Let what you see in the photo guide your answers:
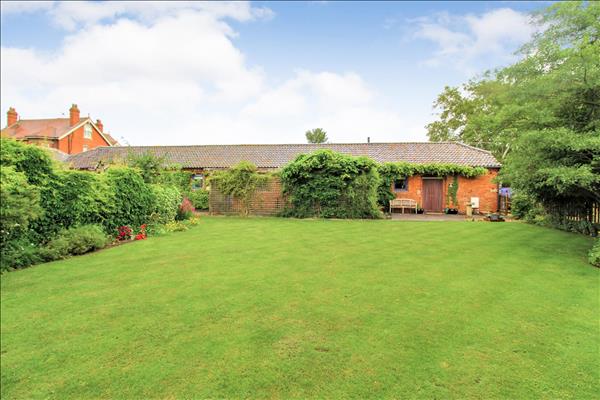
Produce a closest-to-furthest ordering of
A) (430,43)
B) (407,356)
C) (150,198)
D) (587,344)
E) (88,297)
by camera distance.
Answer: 1. (407,356)
2. (587,344)
3. (88,297)
4. (150,198)
5. (430,43)

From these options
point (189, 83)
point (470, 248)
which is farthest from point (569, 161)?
point (189, 83)

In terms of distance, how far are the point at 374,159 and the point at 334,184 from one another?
8868 mm

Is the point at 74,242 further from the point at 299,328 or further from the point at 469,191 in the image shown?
the point at 469,191

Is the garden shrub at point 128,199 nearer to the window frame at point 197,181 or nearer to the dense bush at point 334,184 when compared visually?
the dense bush at point 334,184

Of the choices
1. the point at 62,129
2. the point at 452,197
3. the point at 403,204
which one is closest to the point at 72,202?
the point at 403,204

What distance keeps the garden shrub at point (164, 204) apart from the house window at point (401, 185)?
15.0 metres

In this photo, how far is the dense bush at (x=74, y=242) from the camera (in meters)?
6.57

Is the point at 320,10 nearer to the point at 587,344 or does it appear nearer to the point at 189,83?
the point at 189,83

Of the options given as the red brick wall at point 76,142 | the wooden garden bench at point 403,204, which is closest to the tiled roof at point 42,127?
the red brick wall at point 76,142

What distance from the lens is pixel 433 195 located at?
21922 mm

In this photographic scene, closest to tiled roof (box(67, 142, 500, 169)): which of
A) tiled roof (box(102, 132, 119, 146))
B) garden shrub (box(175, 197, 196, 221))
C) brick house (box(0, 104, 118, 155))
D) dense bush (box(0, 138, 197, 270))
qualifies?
brick house (box(0, 104, 118, 155))

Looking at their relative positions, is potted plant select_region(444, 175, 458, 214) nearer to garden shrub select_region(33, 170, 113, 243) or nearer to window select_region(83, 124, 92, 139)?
garden shrub select_region(33, 170, 113, 243)

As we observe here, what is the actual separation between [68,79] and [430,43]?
48.9 feet

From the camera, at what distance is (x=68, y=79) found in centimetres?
1171
